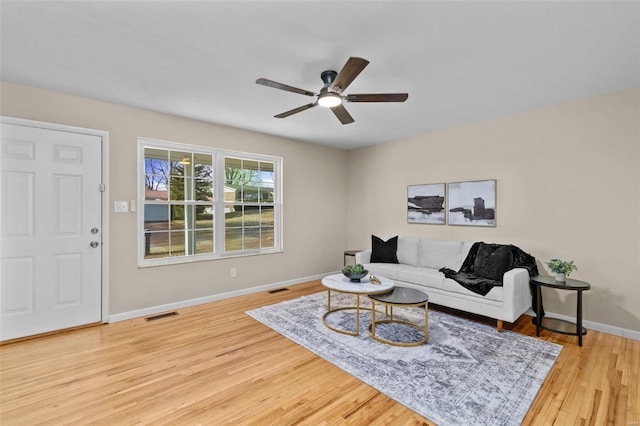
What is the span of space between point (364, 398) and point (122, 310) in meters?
3.08

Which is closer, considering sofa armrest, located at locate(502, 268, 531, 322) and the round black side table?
the round black side table

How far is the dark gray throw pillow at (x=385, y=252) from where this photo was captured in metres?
4.65

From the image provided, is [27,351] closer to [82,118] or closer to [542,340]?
[82,118]

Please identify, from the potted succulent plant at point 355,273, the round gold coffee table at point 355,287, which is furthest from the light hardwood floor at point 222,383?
the potted succulent plant at point 355,273

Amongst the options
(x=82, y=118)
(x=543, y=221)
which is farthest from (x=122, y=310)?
(x=543, y=221)

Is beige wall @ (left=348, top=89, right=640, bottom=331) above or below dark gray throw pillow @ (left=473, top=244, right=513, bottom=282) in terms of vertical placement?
above

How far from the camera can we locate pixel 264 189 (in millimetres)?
5012

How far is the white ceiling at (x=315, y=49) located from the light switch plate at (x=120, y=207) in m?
1.19

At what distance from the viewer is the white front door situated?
293 centimetres

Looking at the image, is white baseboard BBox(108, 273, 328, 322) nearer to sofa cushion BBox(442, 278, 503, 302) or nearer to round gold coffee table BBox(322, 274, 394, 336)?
round gold coffee table BBox(322, 274, 394, 336)

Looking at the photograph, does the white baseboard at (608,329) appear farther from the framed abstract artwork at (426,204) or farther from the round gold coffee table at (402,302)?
the framed abstract artwork at (426,204)

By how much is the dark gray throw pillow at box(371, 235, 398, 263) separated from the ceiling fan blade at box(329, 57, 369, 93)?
9.51 feet

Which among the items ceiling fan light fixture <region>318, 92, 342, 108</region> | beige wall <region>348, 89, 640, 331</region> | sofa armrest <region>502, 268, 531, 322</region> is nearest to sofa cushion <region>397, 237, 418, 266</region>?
beige wall <region>348, 89, 640, 331</region>

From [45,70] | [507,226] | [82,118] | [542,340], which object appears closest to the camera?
[45,70]
